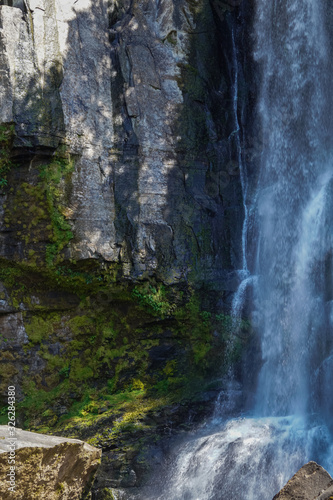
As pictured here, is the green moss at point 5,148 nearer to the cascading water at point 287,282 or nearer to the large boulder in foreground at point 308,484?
the cascading water at point 287,282

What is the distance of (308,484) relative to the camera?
3.65m

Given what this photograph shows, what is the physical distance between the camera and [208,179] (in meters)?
9.25

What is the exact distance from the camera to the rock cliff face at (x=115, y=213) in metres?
7.82

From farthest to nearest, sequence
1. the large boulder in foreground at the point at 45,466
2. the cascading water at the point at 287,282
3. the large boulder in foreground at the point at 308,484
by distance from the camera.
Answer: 1. the cascading water at the point at 287,282
2. the large boulder in foreground at the point at 45,466
3. the large boulder in foreground at the point at 308,484

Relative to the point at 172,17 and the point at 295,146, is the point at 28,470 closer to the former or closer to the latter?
the point at 295,146

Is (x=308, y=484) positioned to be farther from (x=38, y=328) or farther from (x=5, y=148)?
(x=5, y=148)

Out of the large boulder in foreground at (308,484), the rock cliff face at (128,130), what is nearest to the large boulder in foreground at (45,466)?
the large boulder in foreground at (308,484)

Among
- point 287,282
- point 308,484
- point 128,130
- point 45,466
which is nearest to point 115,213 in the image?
point 128,130

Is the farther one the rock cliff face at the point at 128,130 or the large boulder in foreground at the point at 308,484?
the rock cliff face at the point at 128,130

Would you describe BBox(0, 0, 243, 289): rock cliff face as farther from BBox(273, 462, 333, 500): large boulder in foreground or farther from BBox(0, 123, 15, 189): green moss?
BBox(273, 462, 333, 500): large boulder in foreground

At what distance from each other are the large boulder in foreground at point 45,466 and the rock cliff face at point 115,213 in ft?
7.24

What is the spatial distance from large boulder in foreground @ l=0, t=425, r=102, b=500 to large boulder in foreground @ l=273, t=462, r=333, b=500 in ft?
6.55

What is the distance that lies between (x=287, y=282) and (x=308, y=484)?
508 cm

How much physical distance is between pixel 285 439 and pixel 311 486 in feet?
9.35
